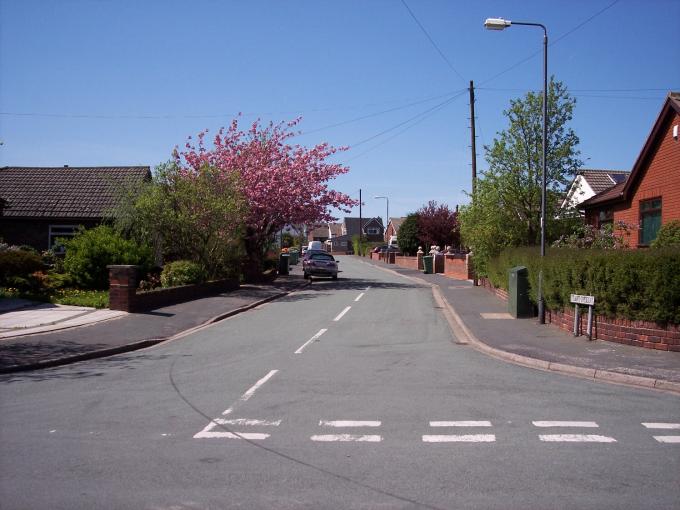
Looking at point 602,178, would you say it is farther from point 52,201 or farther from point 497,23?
point 52,201

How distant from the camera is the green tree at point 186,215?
2275 centimetres

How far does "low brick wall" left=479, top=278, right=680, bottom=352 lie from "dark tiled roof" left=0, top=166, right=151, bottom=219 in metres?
20.8

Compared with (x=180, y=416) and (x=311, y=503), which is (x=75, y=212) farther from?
(x=311, y=503)

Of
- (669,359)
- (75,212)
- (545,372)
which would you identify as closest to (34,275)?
(75,212)

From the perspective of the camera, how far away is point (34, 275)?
20.5m

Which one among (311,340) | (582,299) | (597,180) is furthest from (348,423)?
(597,180)

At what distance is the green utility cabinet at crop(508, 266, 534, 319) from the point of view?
1666 cm

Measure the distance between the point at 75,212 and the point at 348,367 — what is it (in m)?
22.9

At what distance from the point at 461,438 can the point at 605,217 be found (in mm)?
21110

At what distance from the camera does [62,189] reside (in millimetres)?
31172

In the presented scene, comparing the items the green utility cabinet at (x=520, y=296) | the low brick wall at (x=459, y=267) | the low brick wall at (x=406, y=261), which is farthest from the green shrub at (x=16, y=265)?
the low brick wall at (x=406, y=261)

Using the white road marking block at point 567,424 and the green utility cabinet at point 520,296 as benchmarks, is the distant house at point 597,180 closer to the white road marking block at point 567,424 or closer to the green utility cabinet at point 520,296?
the green utility cabinet at point 520,296

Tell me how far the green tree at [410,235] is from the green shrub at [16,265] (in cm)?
4751

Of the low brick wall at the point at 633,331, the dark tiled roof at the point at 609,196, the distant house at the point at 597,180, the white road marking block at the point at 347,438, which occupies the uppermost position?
the distant house at the point at 597,180
